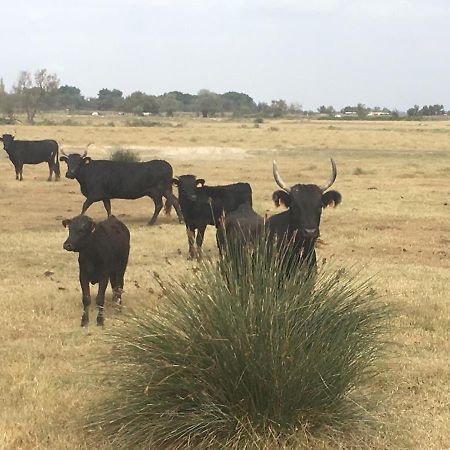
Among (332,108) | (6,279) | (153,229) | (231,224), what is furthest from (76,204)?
(332,108)

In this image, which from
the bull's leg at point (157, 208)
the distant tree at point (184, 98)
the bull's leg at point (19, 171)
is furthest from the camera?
the distant tree at point (184, 98)

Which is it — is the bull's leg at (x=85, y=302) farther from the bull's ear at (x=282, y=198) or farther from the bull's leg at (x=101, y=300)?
the bull's ear at (x=282, y=198)

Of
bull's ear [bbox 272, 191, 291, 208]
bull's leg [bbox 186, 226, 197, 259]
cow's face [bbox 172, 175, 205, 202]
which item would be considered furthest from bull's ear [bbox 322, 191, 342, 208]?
cow's face [bbox 172, 175, 205, 202]

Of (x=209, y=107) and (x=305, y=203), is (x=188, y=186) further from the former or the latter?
(x=209, y=107)

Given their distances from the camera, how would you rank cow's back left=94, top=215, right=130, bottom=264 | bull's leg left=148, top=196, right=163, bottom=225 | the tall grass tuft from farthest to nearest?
bull's leg left=148, top=196, right=163, bottom=225, cow's back left=94, top=215, right=130, bottom=264, the tall grass tuft

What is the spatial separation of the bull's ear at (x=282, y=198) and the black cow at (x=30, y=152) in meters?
16.3

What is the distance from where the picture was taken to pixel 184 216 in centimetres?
1173

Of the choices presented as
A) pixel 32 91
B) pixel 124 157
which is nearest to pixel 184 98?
pixel 32 91

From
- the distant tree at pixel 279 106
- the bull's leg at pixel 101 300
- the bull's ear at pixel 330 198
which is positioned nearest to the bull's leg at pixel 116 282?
the bull's leg at pixel 101 300

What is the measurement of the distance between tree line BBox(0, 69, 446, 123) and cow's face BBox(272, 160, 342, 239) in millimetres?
62658

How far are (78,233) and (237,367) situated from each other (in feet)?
11.6

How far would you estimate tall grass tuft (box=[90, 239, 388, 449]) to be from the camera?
4441mm

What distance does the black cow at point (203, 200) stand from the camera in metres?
11.1

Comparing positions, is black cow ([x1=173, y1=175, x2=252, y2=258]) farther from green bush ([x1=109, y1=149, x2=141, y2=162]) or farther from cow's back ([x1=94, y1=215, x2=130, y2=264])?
green bush ([x1=109, y1=149, x2=141, y2=162])
